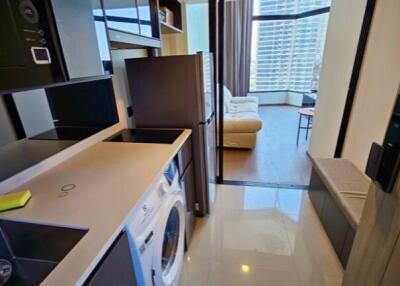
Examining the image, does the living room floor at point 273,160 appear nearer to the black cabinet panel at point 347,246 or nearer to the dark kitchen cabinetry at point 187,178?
the dark kitchen cabinetry at point 187,178

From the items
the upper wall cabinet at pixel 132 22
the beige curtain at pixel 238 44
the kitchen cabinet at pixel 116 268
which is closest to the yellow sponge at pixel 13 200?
the kitchen cabinet at pixel 116 268

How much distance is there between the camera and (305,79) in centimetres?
584

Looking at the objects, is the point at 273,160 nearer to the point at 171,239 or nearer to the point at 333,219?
the point at 333,219

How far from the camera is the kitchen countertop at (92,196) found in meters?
0.67

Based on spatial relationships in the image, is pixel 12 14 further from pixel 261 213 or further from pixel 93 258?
pixel 261 213

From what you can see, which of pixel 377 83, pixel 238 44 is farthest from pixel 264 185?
pixel 238 44

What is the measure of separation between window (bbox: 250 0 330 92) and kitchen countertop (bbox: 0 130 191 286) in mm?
5268

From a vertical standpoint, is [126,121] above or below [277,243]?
above

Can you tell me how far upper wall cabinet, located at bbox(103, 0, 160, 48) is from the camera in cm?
120

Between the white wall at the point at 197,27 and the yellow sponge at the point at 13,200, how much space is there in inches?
139

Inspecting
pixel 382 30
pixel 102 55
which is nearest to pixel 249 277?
pixel 102 55

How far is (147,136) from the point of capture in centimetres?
170

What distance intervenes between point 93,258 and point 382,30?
7.92 feet

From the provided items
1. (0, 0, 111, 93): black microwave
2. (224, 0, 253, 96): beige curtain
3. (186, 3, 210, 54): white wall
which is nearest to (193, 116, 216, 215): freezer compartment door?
(0, 0, 111, 93): black microwave
